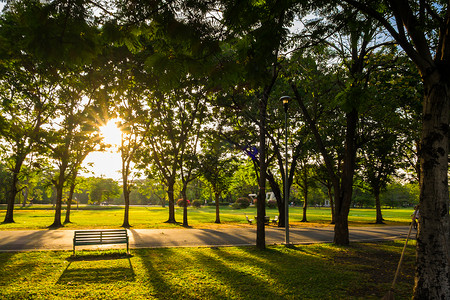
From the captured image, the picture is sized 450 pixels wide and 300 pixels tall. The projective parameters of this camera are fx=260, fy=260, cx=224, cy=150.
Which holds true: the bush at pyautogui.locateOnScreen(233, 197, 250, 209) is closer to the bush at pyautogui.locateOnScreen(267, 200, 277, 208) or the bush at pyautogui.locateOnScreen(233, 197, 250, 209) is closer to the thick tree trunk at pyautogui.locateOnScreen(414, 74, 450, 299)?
the bush at pyautogui.locateOnScreen(267, 200, 277, 208)

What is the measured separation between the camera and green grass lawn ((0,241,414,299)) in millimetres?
6031

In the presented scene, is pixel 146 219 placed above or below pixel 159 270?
below

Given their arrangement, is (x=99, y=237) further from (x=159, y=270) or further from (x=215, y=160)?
(x=215, y=160)

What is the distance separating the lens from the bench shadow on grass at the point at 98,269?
6.96 meters

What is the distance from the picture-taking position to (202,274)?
24.7 ft

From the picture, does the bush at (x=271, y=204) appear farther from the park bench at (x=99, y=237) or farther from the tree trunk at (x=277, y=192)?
the park bench at (x=99, y=237)

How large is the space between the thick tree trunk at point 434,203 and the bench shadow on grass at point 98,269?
6.71 m

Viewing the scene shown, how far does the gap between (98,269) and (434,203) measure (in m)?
8.73

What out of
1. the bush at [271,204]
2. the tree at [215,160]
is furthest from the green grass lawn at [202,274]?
the bush at [271,204]

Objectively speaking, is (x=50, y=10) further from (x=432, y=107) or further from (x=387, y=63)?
(x=387, y=63)

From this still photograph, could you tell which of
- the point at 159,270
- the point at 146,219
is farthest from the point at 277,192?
the point at 146,219

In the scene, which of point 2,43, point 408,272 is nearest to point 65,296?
point 2,43

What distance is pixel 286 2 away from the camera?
3355 mm

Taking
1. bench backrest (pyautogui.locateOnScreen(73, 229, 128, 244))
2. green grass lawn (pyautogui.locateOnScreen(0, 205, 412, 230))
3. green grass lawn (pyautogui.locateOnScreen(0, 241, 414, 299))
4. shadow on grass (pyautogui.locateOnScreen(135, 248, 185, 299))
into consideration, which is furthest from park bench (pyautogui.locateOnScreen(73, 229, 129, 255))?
green grass lawn (pyautogui.locateOnScreen(0, 205, 412, 230))
